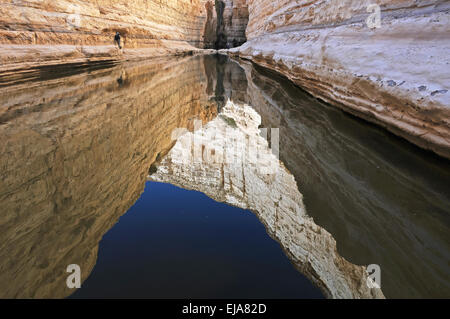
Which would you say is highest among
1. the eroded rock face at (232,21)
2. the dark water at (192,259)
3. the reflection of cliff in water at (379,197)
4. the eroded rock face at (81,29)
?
the eroded rock face at (232,21)

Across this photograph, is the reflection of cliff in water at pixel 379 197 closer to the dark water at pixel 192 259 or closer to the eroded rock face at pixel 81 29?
the dark water at pixel 192 259

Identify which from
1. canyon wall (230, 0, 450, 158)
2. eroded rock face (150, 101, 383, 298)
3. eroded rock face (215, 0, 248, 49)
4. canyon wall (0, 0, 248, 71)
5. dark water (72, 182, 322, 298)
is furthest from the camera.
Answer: eroded rock face (215, 0, 248, 49)

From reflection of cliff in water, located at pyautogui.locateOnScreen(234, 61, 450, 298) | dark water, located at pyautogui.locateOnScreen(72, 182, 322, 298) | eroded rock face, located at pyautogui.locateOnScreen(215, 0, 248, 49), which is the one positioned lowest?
dark water, located at pyautogui.locateOnScreen(72, 182, 322, 298)

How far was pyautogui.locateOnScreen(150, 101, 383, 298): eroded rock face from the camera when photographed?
3.75ft

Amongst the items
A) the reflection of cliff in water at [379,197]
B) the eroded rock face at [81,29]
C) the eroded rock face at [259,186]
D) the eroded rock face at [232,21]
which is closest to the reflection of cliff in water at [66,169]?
the eroded rock face at [259,186]

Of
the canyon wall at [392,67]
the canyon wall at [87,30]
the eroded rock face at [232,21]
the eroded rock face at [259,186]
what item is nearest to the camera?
the eroded rock face at [259,186]

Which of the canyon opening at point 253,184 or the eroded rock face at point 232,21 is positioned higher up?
the eroded rock face at point 232,21

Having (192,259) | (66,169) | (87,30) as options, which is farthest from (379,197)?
(87,30)

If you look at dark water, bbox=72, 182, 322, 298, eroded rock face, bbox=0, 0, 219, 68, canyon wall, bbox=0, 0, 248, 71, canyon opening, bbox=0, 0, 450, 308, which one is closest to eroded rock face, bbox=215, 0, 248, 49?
canyon wall, bbox=0, 0, 248, 71

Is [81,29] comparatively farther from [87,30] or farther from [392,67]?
[392,67]

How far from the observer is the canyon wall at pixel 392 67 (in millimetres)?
2023

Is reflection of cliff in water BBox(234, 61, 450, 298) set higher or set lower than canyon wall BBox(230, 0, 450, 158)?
lower

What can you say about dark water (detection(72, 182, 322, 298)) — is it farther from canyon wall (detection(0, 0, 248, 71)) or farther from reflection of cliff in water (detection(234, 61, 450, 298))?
canyon wall (detection(0, 0, 248, 71))

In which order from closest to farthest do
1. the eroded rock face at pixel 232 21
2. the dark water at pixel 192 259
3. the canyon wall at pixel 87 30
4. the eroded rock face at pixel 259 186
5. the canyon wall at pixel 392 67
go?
the dark water at pixel 192 259 → the eroded rock face at pixel 259 186 → the canyon wall at pixel 392 67 → the canyon wall at pixel 87 30 → the eroded rock face at pixel 232 21
